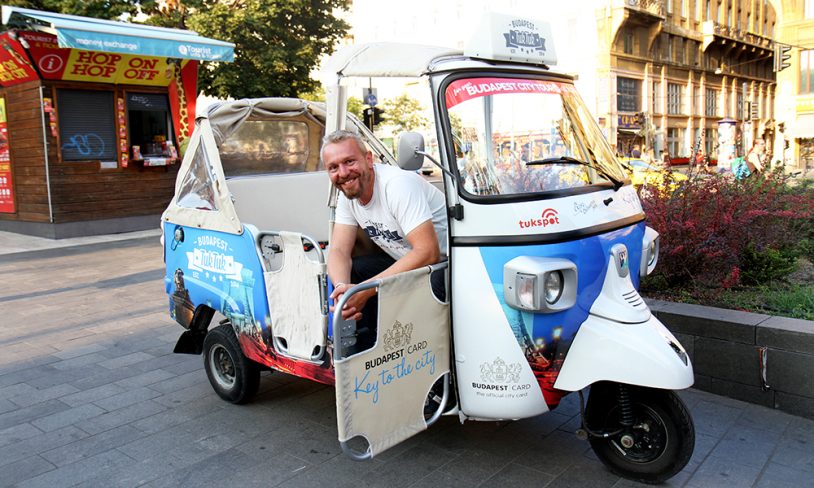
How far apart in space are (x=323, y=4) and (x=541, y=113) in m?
16.8

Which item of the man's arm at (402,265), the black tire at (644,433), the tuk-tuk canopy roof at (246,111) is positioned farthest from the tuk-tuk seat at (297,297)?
the black tire at (644,433)

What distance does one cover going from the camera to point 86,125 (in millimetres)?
13508

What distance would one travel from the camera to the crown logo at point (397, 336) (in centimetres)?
309

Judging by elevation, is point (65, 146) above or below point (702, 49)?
below

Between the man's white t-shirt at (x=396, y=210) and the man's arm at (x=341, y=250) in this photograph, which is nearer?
the man's white t-shirt at (x=396, y=210)

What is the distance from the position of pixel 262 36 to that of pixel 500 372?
17517 millimetres

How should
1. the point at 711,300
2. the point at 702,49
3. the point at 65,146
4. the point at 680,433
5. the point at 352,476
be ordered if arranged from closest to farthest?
the point at 680,433 → the point at 352,476 → the point at 711,300 → the point at 65,146 → the point at 702,49

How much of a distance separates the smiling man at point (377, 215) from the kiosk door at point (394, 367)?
19 cm

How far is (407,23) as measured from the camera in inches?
1741

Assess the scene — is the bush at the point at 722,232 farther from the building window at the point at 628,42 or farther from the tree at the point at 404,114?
the building window at the point at 628,42

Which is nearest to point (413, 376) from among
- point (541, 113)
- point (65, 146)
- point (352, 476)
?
point (352, 476)

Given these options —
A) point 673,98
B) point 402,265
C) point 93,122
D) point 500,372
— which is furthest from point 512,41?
point 673,98

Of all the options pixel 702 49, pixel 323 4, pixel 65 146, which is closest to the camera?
pixel 65 146

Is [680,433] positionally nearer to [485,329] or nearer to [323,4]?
[485,329]
